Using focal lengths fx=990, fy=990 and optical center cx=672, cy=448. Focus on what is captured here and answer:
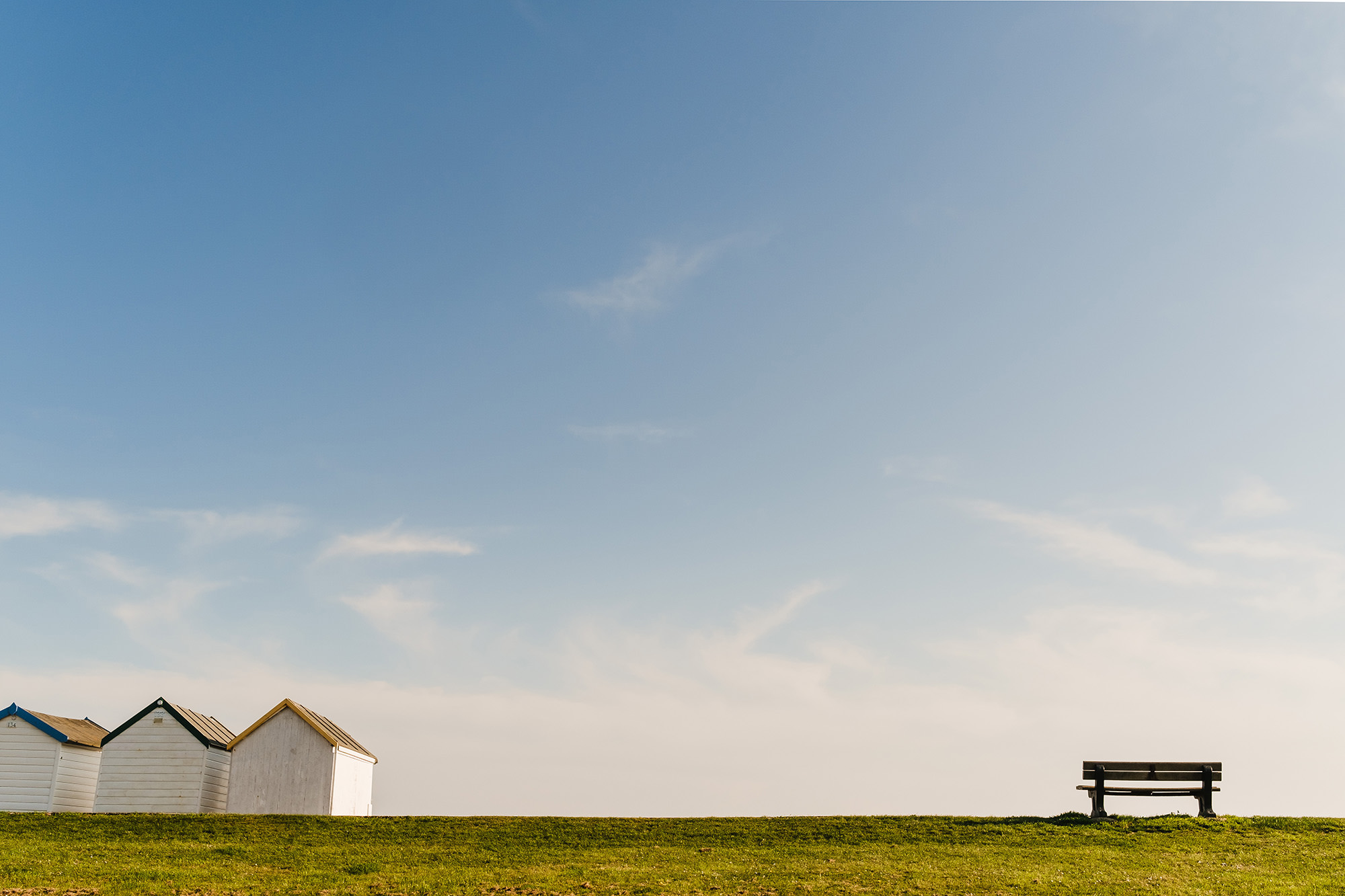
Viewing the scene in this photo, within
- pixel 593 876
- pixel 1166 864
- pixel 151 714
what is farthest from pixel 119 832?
pixel 1166 864

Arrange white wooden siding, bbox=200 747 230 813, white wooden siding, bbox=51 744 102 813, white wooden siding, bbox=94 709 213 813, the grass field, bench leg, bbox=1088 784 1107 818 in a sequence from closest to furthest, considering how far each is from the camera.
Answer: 1. the grass field
2. bench leg, bbox=1088 784 1107 818
3. white wooden siding, bbox=94 709 213 813
4. white wooden siding, bbox=200 747 230 813
5. white wooden siding, bbox=51 744 102 813

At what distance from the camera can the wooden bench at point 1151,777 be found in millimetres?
32531

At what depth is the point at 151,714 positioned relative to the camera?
40625mm

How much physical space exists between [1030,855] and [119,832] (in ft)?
94.5

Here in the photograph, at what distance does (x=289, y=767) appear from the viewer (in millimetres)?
39375

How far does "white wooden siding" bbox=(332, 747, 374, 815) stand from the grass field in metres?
4.37

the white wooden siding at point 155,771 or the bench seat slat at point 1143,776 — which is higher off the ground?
the bench seat slat at point 1143,776

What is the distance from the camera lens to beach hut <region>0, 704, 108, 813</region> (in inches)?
1591

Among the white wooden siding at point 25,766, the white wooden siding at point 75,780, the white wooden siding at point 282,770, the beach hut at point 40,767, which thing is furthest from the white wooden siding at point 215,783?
the white wooden siding at point 25,766

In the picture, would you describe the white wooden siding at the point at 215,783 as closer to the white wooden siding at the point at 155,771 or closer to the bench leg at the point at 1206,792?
the white wooden siding at the point at 155,771

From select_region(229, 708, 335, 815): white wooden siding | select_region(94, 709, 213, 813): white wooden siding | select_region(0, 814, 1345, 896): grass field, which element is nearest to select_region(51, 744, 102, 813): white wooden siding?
select_region(94, 709, 213, 813): white wooden siding

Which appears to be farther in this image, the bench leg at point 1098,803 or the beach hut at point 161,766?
the beach hut at point 161,766

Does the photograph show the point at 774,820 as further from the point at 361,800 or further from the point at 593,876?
the point at 361,800

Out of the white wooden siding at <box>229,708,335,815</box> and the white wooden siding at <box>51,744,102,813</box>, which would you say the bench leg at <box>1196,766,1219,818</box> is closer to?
the white wooden siding at <box>229,708,335,815</box>
